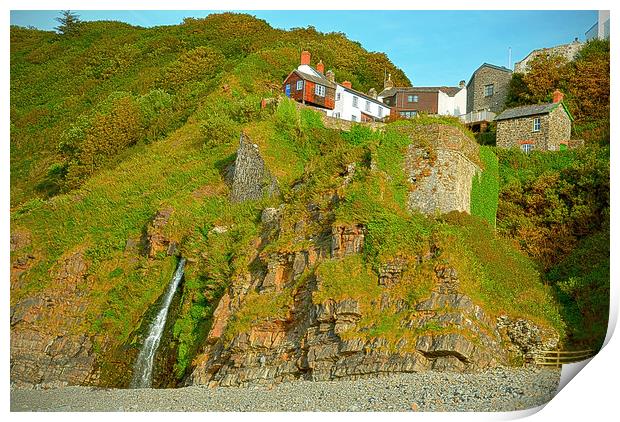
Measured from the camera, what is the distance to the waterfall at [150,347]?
24.5 m

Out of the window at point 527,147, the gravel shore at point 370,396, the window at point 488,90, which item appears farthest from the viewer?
the window at point 488,90

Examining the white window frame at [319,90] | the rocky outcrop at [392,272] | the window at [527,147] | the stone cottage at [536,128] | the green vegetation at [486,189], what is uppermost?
the white window frame at [319,90]

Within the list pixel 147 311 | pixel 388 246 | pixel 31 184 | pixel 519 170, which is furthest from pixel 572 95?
pixel 31 184

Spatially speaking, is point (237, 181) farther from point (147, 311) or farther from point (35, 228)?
point (35, 228)

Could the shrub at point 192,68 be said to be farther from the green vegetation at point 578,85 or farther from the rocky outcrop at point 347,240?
the rocky outcrop at point 347,240

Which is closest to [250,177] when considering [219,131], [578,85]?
[219,131]

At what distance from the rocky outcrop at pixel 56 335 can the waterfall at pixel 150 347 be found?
1.56m

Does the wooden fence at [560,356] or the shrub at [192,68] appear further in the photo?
the shrub at [192,68]

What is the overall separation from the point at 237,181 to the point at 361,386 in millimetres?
13281

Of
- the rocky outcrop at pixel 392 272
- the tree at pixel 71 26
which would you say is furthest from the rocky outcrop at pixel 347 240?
the tree at pixel 71 26

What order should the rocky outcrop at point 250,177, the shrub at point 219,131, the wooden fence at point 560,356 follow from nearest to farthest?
the wooden fence at point 560,356
the rocky outcrop at point 250,177
the shrub at point 219,131

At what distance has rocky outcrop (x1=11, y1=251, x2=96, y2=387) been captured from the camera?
84.3 ft

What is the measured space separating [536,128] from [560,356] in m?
13.5

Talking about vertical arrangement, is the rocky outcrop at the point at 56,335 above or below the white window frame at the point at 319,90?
below
